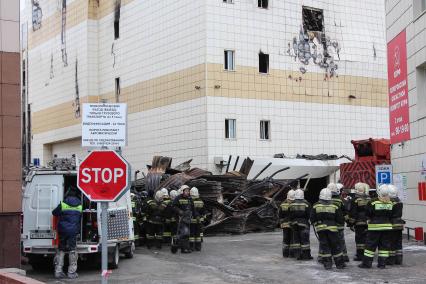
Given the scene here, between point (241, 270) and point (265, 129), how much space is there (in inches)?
647

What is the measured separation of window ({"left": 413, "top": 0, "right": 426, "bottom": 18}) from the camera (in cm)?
1806

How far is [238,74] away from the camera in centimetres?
2873

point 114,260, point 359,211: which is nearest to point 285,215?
point 359,211

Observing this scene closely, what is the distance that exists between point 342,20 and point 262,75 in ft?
19.8

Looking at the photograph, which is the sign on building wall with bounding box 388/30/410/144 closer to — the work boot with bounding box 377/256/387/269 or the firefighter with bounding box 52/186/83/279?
the work boot with bounding box 377/256/387/269

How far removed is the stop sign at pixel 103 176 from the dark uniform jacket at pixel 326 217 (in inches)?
253

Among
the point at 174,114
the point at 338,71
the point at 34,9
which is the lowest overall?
the point at 174,114

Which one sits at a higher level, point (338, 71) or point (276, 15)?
point (276, 15)

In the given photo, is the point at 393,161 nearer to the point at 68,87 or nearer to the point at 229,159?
the point at 229,159

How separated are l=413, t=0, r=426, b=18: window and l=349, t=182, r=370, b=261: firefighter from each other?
6.26 m

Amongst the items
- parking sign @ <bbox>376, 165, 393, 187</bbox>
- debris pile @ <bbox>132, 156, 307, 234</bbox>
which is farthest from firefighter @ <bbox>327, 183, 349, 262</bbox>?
debris pile @ <bbox>132, 156, 307, 234</bbox>

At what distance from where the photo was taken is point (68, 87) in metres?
38.6

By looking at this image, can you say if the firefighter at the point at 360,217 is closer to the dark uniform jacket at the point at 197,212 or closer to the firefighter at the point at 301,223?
the firefighter at the point at 301,223

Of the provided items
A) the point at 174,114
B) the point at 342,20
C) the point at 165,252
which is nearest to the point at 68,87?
the point at 174,114
